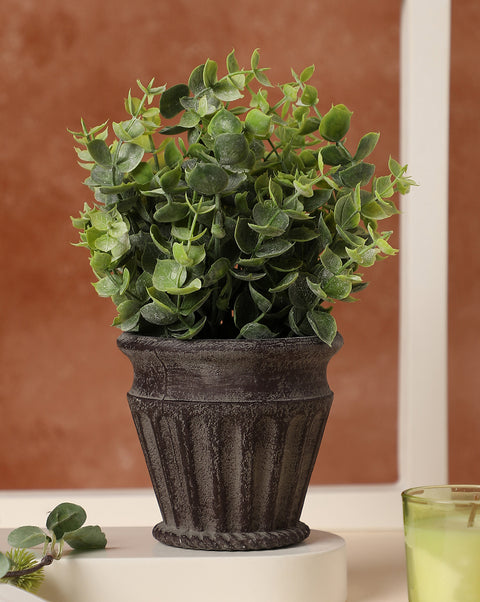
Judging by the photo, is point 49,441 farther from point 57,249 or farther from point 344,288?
point 344,288

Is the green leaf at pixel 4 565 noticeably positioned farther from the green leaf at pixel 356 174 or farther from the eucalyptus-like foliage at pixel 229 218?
the green leaf at pixel 356 174

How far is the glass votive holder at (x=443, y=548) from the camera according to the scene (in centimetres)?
54

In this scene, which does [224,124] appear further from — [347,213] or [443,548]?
[443,548]

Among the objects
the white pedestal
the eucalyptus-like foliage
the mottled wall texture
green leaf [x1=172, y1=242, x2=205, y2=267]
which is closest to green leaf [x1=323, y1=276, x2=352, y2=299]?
the eucalyptus-like foliage

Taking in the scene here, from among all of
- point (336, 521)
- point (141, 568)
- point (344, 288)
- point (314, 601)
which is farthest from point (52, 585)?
point (336, 521)

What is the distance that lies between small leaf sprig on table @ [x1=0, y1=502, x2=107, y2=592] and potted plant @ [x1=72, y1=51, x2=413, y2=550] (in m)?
0.06

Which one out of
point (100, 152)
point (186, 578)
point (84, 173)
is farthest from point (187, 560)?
point (84, 173)

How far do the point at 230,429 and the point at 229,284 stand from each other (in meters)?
0.11

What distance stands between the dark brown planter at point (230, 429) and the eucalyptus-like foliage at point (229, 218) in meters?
0.02

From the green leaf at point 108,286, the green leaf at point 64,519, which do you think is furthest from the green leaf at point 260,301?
the green leaf at point 64,519

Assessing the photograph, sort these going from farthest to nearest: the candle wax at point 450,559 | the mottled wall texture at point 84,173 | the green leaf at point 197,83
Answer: the mottled wall texture at point 84,173 < the green leaf at point 197,83 < the candle wax at point 450,559

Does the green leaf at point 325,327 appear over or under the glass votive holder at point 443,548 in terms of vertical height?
over

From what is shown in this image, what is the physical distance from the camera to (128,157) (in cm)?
63

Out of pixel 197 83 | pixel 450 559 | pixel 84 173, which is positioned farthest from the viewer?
pixel 84 173
